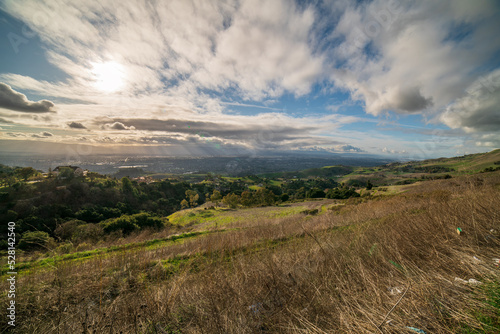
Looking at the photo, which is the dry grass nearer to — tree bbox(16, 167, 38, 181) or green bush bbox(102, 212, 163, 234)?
green bush bbox(102, 212, 163, 234)

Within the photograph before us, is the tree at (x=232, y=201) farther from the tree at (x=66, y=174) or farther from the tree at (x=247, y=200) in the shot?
the tree at (x=66, y=174)

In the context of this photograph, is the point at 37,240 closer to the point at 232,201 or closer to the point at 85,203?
the point at 85,203

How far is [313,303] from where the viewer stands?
275cm

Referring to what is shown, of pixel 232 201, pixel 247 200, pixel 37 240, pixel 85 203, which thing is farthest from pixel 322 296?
pixel 85 203

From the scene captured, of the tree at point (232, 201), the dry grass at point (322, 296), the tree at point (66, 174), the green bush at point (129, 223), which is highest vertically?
the dry grass at point (322, 296)

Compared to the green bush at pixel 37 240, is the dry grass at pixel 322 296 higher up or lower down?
higher up

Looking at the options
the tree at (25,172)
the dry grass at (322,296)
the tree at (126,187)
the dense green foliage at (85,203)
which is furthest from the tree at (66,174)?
the dry grass at (322,296)

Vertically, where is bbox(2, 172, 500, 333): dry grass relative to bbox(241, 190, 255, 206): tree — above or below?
above

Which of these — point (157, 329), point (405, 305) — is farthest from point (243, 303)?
point (405, 305)

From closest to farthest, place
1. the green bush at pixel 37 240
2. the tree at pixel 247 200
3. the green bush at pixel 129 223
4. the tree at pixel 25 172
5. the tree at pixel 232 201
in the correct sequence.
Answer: the green bush at pixel 37 240 → the green bush at pixel 129 223 → the tree at pixel 25 172 → the tree at pixel 232 201 → the tree at pixel 247 200

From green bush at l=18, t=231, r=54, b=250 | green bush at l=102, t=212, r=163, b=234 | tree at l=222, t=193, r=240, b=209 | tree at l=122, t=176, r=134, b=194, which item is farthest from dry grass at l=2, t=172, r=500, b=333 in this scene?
tree at l=122, t=176, r=134, b=194

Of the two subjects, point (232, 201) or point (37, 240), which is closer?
point (37, 240)

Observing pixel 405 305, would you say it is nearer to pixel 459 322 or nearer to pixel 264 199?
pixel 459 322

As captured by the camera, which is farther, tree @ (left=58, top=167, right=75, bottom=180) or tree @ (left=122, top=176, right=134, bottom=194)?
tree @ (left=122, top=176, right=134, bottom=194)
